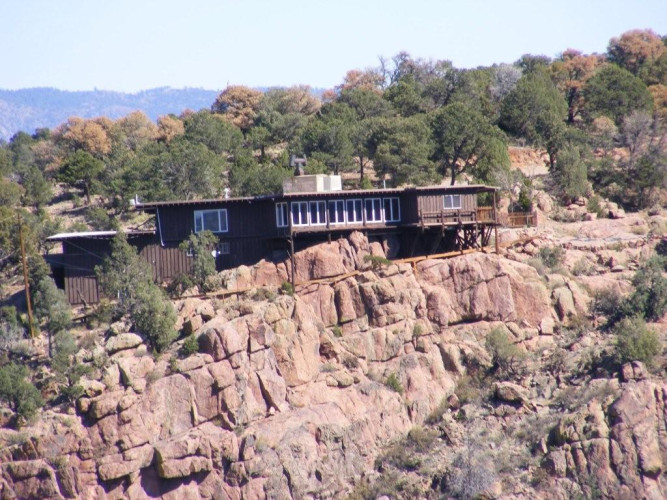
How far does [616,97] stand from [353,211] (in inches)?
1503

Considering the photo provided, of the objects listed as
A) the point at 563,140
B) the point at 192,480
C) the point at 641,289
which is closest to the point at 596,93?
the point at 563,140

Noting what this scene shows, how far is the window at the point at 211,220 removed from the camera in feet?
179

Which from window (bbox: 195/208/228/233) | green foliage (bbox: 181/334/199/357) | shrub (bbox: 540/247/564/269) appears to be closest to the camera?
green foliage (bbox: 181/334/199/357)

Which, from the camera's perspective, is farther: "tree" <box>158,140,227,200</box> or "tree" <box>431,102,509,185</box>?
"tree" <box>431,102,509,185</box>

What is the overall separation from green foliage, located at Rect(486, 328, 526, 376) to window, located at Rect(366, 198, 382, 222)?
8710 mm

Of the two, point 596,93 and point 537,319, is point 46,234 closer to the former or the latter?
point 537,319

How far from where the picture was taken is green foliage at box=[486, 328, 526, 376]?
51156 mm

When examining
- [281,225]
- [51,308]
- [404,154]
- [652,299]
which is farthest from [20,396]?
[404,154]

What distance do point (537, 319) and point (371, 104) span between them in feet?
113

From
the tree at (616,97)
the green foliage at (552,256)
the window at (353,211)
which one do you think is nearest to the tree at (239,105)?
the tree at (616,97)

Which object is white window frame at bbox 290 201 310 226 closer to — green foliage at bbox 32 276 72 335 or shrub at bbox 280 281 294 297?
shrub at bbox 280 281 294 297

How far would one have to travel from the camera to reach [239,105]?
97.1m

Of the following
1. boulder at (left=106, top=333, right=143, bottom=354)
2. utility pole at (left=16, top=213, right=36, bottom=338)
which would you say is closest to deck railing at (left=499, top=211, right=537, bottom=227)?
boulder at (left=106, top=333, right=143, bottom=354)

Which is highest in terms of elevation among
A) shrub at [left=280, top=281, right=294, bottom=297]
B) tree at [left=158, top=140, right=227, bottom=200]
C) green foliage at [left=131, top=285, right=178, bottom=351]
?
tree at [left=158, top=140, right=227, bottom=200]
